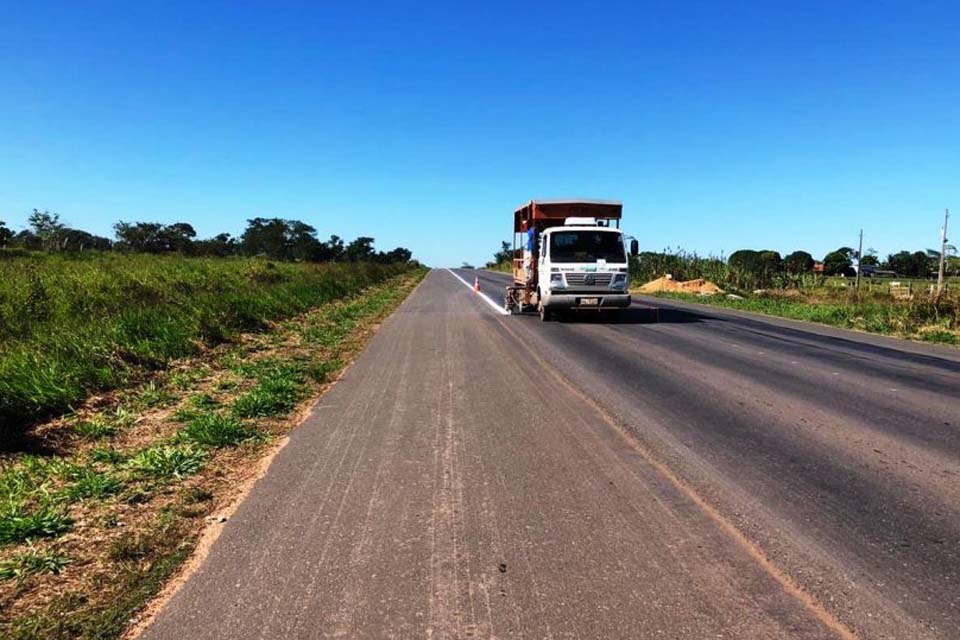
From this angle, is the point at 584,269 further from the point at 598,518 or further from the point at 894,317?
the point at 598,518

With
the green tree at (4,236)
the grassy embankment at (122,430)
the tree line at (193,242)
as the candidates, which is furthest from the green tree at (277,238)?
the grassy embankment at (122,430)

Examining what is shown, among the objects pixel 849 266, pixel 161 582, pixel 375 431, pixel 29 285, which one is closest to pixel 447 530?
pixel 161 582

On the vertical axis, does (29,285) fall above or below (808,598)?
above

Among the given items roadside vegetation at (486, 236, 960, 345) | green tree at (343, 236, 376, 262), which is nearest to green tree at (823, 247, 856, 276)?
roadside vegetation at (486, 236, 960, 345)

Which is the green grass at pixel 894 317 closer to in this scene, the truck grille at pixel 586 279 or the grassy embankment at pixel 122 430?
the truck grille at pixel 586 279

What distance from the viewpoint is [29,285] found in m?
12.9

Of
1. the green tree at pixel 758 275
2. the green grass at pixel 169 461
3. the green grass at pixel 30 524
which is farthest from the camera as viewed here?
the green tree at pixel 758 275

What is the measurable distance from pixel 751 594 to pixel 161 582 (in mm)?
2979

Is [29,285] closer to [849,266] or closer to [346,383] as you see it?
[346,383]

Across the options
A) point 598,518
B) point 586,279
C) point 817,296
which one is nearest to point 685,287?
point 817,296

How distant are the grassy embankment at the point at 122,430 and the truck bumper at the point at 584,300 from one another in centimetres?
542

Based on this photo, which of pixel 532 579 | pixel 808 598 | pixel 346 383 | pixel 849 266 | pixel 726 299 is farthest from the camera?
pixel 849 266

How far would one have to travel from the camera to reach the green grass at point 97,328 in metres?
6.43

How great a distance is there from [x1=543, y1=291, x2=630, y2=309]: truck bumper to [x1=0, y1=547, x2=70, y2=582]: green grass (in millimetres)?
13730
